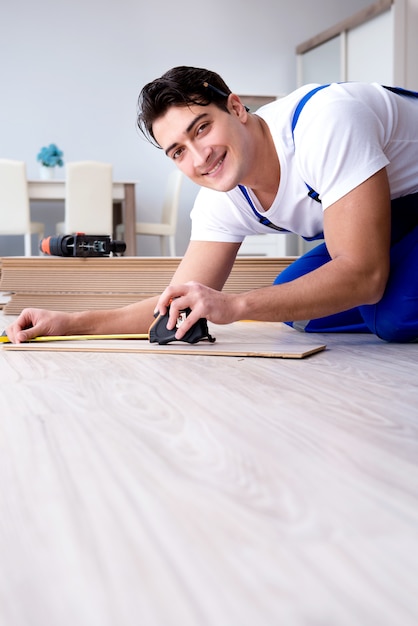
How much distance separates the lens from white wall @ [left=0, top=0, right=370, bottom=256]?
6664mm

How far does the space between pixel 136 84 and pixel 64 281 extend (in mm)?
5082

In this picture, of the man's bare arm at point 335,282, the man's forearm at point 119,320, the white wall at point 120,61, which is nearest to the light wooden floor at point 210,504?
the man's bare arm at point 335,282

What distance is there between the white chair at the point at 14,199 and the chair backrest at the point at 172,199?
3.96 feet

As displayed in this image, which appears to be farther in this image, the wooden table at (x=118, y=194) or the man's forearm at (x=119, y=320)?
the wooden table at (x=118, y=194)

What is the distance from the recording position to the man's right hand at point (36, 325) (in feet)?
5.03

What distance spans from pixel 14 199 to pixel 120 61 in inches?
81.2

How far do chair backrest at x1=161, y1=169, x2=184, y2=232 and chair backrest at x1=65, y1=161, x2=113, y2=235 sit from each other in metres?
0.68

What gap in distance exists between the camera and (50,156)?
620 centimetres

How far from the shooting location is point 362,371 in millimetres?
1201

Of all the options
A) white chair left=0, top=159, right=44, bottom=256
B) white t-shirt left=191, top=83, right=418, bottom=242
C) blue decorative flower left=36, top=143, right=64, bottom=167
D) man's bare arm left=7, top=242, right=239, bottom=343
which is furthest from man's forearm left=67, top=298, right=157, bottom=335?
blue decorative flower left=36, top=143, right=64, bottom=167

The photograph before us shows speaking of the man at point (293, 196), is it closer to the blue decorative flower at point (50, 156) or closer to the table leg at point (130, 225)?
the table leg at point (130, 225)

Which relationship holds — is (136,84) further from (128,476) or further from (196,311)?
(128,476)

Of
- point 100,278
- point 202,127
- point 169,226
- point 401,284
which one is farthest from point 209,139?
point 169,226

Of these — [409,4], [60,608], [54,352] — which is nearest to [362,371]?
[54,352]
